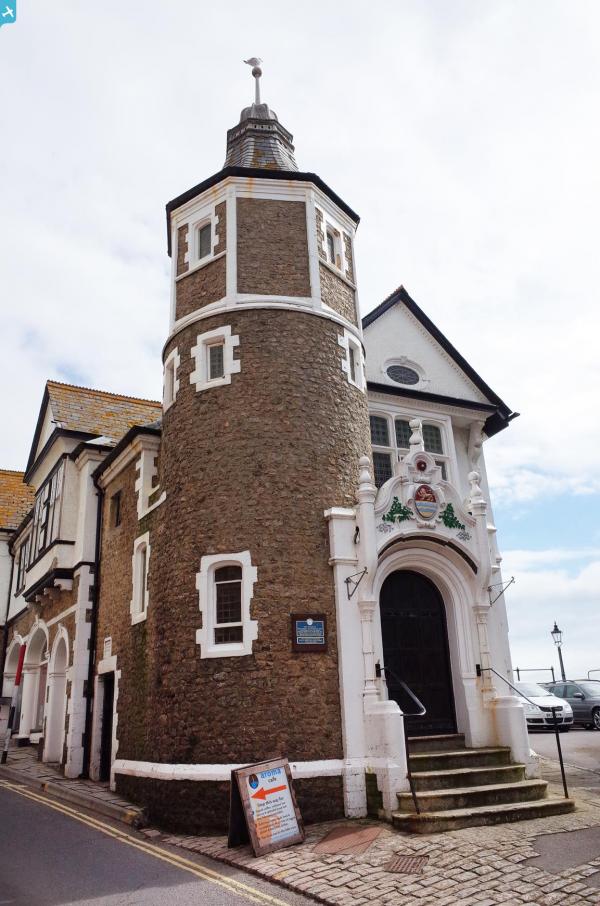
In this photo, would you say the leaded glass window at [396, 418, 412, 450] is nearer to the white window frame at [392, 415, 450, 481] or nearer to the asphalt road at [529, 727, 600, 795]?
the white window frame at [392, 415, 450, 481]

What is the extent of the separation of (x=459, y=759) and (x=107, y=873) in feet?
18.6

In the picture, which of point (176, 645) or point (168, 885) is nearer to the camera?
point (168, 885)

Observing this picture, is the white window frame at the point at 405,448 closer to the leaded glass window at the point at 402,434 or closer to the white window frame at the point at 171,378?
the leaded glass window at the point at 402,434

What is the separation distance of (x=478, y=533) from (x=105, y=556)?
9.24m

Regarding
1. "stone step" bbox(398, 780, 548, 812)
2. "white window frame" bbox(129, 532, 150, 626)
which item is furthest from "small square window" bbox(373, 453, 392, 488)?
"stone step" bbox(398, 780, 548, 812)

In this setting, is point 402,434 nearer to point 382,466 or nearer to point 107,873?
point 382,466

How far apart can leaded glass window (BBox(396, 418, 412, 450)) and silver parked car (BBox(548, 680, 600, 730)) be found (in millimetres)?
12036

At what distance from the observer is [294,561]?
38.8 ft

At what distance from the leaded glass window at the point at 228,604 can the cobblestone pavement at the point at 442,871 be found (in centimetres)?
302

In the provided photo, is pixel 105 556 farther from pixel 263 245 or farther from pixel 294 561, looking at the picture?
pixel 263 245

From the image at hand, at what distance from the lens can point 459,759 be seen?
11477mm

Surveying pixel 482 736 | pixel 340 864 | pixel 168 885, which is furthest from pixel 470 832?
pixel 168 885

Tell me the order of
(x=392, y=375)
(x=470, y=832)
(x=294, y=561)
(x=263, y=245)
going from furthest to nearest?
(x=392, y=375) → (x=263, y=245) → (x=294, y=561) → (x=470, y=832)

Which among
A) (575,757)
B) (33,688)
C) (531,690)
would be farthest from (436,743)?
(33,688)
